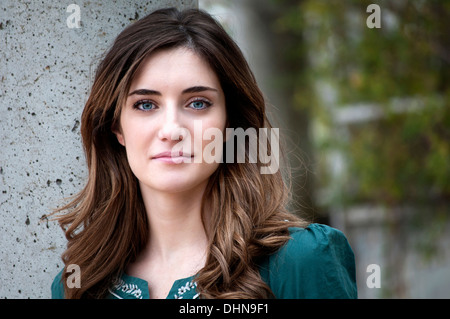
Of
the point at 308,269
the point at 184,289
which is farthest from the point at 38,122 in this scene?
the point at 308,269

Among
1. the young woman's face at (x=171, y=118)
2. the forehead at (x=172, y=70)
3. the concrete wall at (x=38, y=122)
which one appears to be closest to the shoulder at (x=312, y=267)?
the young woman's face at (x=171, y=118)

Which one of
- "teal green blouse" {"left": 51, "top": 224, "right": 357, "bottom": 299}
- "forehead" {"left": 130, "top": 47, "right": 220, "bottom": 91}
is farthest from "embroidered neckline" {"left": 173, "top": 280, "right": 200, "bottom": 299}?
"forehead" {"left": 130, "top": 47, "right": 220, "bottom": 91}

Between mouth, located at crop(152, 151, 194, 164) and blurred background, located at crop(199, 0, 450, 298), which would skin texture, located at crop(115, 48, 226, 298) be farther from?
blurred background, located at crop(199, 0, 450, 298)

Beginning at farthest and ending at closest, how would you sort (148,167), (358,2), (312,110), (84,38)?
(312,110) < (358,2) < (84,38) < (148,167)

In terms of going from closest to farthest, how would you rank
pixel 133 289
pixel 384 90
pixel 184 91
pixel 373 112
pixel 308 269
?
pixel 308 269, pixel 184 91, pixel 133 289, pixel 384 90, pixel 373 112

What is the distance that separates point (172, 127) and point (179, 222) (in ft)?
1.23

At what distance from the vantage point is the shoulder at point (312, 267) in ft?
6.15

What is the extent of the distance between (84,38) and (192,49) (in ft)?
1.62

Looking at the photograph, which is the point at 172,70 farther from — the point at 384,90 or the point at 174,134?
the point at 384,90

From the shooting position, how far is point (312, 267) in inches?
74.1

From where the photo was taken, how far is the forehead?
1.99 meters

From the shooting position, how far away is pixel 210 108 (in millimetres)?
2051

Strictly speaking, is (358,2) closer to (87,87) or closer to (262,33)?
(262,33)
